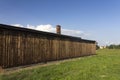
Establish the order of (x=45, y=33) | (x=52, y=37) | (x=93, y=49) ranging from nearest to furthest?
(x=45, y=33) < (x=52, y=37) < (x=93, y=49)

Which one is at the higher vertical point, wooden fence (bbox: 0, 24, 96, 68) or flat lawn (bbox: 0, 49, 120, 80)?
wooden fence (bbox: 0, 24, 96, 68)

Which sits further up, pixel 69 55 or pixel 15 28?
pixel 15 28

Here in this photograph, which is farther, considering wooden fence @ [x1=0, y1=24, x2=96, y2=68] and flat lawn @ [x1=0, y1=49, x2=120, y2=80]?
wooden fence @ [x1=0, y1=24, x2=96, y2=68]

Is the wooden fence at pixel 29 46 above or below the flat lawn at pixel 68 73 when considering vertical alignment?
above

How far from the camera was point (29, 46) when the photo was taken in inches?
584

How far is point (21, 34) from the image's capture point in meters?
13.8

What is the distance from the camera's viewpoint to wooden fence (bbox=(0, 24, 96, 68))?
12.3 m

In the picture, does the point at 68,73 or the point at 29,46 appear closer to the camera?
the point at 68,73

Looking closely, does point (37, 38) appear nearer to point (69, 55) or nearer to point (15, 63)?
point (15, 63)

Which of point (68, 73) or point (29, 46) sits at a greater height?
point (29, 46)

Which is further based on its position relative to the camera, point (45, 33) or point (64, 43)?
point (64, 43)

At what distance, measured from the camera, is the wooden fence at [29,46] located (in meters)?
12.3

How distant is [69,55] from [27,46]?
954 centimetres

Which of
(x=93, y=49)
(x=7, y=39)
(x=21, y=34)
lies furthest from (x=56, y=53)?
(x=93, y=49)
